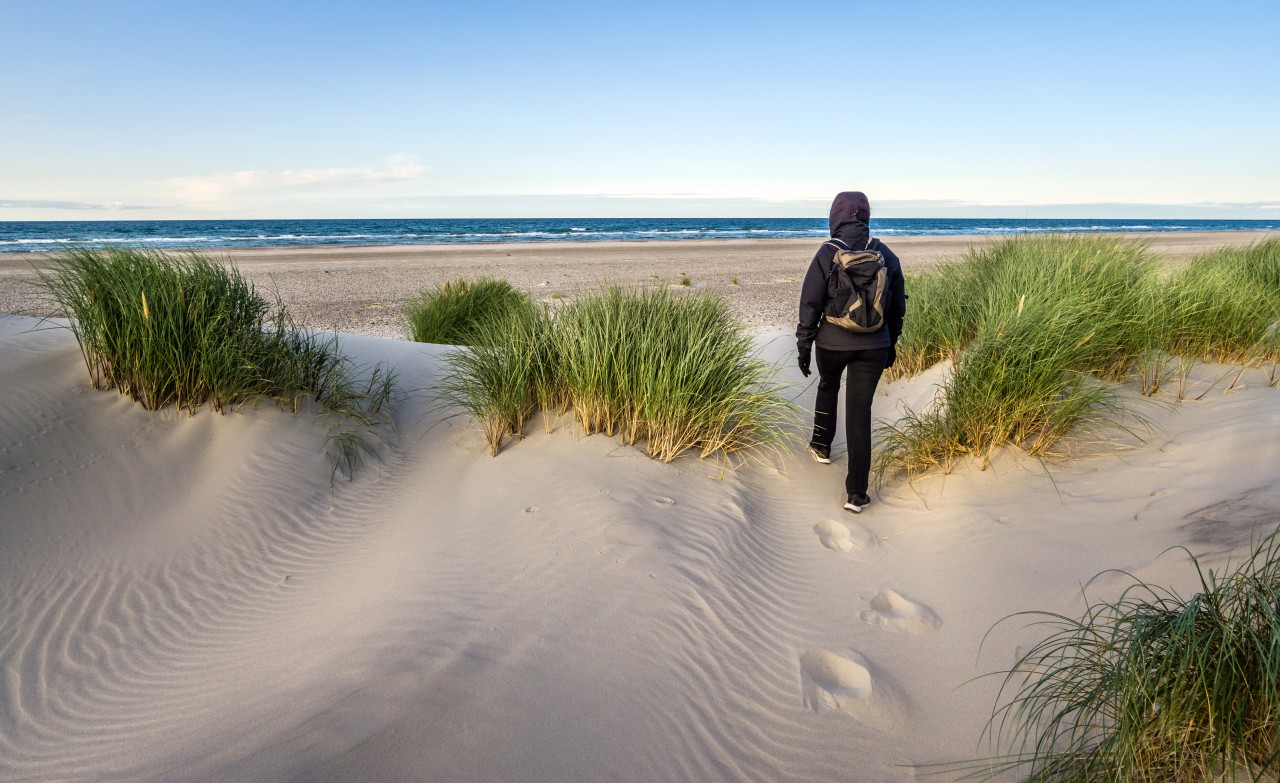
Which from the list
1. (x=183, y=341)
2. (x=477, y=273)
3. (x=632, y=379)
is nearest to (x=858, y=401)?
(x=632, y=379)

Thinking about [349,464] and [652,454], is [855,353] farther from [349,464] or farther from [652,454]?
[349,464]

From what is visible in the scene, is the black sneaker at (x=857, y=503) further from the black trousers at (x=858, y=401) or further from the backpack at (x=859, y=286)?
the backpack at (x=859, y=286)

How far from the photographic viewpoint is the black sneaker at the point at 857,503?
4.51 metres

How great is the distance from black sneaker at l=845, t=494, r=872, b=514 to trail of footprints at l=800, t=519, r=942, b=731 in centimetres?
98

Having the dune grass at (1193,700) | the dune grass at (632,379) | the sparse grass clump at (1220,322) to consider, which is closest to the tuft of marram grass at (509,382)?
the dune grass at (632,379)

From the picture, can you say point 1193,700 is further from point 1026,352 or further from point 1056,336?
point 1056,336

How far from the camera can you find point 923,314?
729 centimetres

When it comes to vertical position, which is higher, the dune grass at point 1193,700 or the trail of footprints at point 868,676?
the dune grass at point 1193,700

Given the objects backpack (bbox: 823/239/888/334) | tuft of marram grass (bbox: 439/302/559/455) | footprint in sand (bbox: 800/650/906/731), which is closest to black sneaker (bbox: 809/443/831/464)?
backpack (bbox: 823/239/888/334)

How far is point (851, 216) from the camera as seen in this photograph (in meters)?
4.51

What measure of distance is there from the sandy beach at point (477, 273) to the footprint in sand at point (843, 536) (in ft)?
21.9

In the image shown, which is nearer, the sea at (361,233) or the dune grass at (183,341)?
the dune grass at (183,341)

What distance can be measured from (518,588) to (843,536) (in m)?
1.98

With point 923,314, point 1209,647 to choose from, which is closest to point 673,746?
point 1209,647
